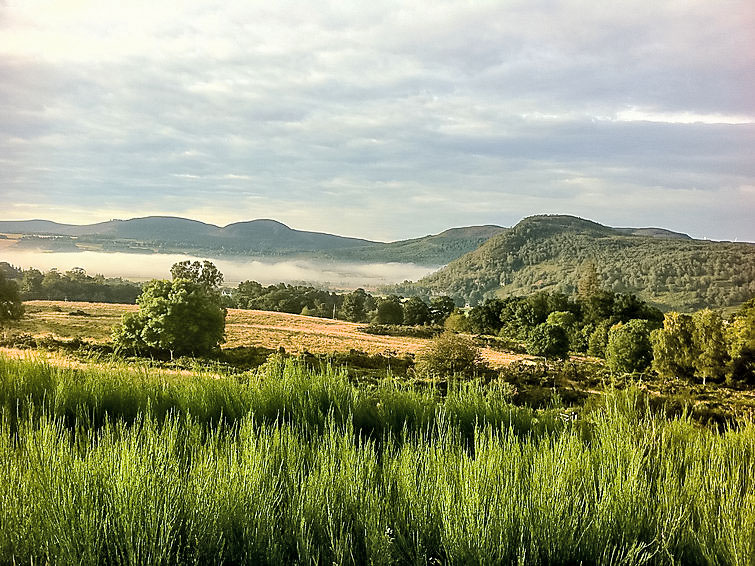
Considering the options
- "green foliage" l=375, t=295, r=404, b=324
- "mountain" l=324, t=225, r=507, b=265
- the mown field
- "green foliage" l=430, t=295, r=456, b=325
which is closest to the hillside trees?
Result: the mown field

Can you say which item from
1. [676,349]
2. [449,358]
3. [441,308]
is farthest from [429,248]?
[449,358]

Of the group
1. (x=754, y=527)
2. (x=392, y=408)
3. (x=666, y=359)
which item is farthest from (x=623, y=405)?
(x=666, y=359)

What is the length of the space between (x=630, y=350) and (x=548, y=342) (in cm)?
460

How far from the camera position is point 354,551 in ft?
5.09

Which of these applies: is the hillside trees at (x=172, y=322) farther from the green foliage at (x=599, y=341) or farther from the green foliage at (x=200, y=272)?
the green foliage at (x=599, y=341)

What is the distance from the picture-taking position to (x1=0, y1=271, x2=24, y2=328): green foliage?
719 inches

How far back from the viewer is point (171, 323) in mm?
18297

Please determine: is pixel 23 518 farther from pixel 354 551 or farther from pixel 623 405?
pixel 623 405

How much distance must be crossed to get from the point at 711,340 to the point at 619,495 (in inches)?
1113

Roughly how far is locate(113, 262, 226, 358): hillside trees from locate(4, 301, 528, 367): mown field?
3290mm

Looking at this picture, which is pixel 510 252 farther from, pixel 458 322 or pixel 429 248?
pixel 458 322

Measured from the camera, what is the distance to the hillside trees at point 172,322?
59.8ft

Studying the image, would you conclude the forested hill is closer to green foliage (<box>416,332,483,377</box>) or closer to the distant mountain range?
the distant mountain range

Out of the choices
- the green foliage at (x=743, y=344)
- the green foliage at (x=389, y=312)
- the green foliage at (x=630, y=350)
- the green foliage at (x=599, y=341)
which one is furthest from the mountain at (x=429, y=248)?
the green foliage at (x=743, y=344)
